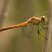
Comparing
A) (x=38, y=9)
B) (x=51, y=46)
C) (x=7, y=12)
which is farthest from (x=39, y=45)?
(x=7, y=12)

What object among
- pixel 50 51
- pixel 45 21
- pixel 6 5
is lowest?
pixel 50 51

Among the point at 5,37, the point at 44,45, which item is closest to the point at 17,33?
the point at 5,37

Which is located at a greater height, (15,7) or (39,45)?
(15,7)

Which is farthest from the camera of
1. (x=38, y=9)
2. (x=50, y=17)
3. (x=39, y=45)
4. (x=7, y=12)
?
(x=7, y=12)

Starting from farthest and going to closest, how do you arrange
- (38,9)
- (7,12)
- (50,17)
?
1. (7,12)
2. (38,9)
3. (50,17)

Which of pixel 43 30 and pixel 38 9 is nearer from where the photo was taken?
pixel 43 30

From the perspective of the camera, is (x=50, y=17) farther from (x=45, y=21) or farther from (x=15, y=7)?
(x=15, y=7)
